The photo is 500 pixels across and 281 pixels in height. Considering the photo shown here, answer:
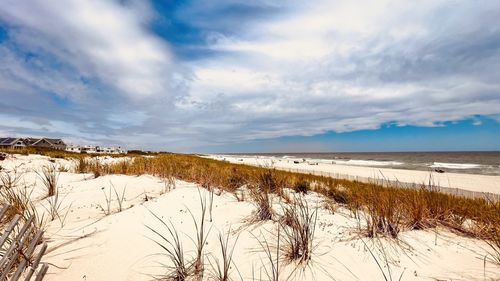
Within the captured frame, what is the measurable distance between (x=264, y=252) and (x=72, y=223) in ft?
9.80

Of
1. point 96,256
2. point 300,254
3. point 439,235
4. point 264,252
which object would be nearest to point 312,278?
point 300,254

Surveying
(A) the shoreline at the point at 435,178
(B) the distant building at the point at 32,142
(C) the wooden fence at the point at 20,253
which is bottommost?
(A) the shoreline at the point at 435,178

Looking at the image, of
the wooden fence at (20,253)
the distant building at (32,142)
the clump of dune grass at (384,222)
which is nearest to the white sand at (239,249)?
the clump of dune grass at (384,222)

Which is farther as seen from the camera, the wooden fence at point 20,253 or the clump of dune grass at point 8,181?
the clump of dune grass at point 8,181

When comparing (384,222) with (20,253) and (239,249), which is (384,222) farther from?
(20,253)

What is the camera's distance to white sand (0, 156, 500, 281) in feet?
9.11

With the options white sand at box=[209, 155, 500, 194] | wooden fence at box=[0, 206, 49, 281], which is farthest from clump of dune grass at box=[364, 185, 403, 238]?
white sand at box=[209, 155, 500, 194]

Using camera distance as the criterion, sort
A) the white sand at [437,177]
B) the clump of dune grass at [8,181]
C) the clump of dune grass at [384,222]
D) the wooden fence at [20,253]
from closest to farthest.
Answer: the wooden fence at [20,253]
the clump of dune grass at [384,222]
the clump of dune grass at [8,181]
the white sand at [437,177]

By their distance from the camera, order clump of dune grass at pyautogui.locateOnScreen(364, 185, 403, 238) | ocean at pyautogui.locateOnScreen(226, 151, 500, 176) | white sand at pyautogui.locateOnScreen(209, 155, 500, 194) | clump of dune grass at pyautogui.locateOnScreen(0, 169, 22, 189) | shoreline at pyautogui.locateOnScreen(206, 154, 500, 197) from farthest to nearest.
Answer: ocean at pyautogui.locateOnScreen(226, 151, 500, 176)
white sand at pyautogui.locateOnScreen(209, 155, 500, 194)
shoreline at pyautogui.locateOnScreen(206, 154, 500, 197)
clump of dune grass at pyautogui.locateOnScreen(0, 169, 22, 189)
clump of dune grass at pyautogui.locateOnScreen(364, 185, 403, 238)

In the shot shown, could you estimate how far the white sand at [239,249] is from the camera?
278cm

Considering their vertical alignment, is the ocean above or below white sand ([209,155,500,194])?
above

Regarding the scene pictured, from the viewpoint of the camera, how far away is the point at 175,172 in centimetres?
845

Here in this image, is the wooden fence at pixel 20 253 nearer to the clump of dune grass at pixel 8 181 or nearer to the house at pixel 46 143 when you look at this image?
the clump of dune grass at pixel 8 181

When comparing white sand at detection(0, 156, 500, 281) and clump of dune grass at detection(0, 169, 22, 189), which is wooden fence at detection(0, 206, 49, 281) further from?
clump of dune grass at detection(0, 169, 22, 189)
